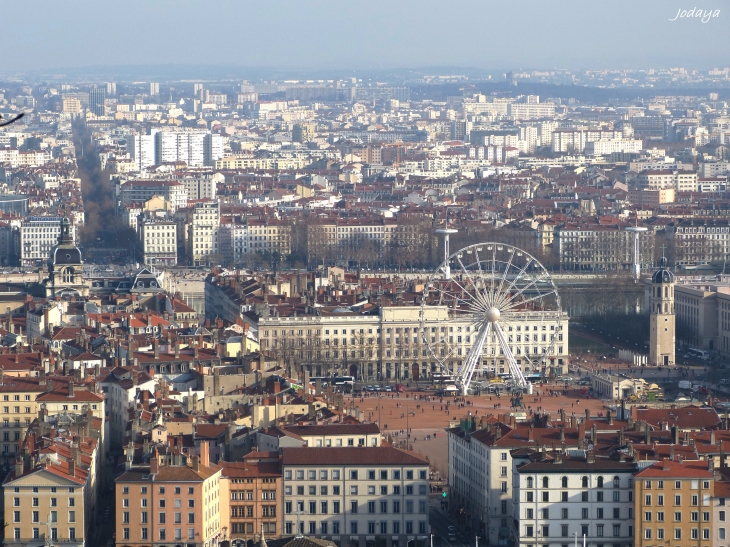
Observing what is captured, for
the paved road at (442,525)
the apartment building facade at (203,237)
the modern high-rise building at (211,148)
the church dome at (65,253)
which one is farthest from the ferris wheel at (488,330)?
the modern high-rise building at (211,148)

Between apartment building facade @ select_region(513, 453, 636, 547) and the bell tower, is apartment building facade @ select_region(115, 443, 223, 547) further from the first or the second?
the bell tower

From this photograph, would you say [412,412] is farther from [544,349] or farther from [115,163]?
[115,163]

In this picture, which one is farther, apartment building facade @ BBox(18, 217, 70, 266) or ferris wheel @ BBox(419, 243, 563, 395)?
apartment building facade @ BBox(18, 217, 70, 266)

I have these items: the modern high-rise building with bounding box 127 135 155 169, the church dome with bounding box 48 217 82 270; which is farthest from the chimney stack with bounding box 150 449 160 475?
the modern high-rise building with bounding box 127 135 155 169

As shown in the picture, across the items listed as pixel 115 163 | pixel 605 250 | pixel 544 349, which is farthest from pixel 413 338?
pixel 115 163

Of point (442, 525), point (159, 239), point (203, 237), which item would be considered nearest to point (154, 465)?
point (442, 525)

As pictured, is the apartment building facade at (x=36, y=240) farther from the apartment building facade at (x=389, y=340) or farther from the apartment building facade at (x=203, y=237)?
the apartment building facade at (x=389, y=340)

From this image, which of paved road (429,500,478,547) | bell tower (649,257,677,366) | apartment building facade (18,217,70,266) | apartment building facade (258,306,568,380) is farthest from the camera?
apartment building facade (18,217,70,266)

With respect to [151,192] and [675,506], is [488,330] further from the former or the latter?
[151,192]
